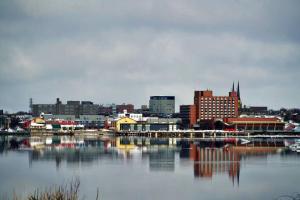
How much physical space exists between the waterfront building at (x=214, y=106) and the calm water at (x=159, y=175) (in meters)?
101

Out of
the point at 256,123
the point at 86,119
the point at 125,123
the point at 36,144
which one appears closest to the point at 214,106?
the point at 256,123

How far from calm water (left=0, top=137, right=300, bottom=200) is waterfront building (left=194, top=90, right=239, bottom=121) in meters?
101

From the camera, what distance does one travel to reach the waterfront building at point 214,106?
6826 inches

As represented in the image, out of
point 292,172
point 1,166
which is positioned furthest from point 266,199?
point 1,166

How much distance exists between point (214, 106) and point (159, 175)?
407 ft

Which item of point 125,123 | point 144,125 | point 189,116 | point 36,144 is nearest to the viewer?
point 36,144

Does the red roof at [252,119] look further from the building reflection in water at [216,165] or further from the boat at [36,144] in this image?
the building reflection in water at [216,165]

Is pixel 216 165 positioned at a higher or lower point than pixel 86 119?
lower

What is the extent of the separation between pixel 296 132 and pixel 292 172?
357ft

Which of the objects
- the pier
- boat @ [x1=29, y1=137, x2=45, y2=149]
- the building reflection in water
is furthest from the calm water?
the pier

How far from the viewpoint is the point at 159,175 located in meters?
51.3

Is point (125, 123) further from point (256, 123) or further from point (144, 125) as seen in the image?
point (256, 123)

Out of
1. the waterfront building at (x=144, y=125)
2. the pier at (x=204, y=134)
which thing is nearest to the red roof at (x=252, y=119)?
the pier at (x=204, y=134)

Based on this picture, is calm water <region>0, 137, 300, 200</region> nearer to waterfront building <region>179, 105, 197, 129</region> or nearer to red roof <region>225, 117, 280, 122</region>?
red roof <region>225, 117, 280, 122</region>
